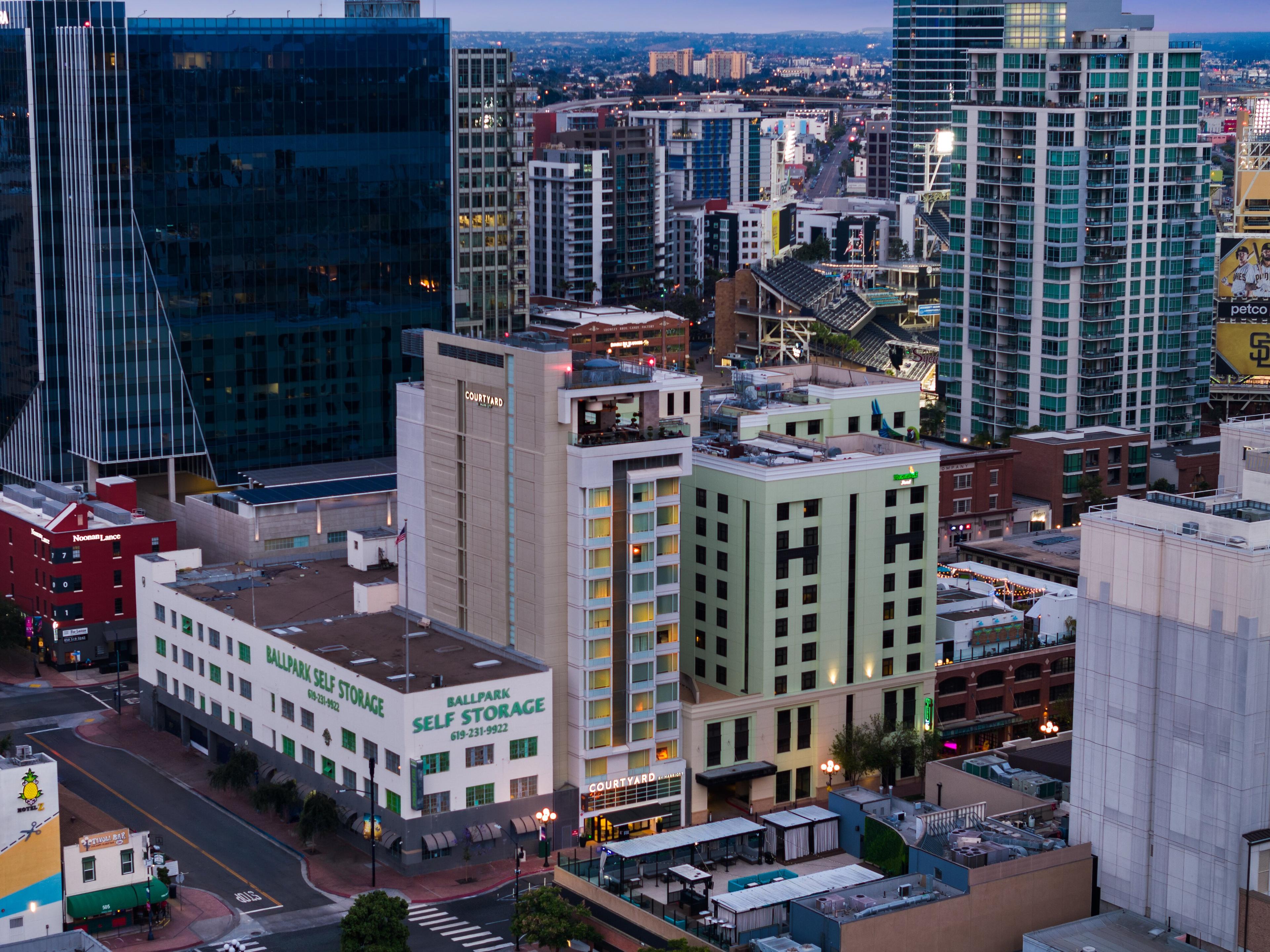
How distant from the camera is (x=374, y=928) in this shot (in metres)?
116

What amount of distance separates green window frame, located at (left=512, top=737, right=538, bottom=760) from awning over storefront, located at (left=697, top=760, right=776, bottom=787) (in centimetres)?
1365

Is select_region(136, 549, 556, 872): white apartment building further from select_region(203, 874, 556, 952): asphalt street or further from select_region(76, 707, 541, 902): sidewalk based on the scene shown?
select_region(203, 874, 556, 952): asphalt street

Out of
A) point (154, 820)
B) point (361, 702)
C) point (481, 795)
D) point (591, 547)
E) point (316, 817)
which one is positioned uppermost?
point (591, 547)

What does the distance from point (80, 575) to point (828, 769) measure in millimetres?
72275

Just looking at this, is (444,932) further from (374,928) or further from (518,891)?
(374,928)

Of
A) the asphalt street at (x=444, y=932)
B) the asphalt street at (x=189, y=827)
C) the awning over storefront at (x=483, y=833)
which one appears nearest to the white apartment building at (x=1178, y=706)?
the asphalt street at (x=444, y=932)

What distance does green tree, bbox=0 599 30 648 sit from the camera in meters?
181

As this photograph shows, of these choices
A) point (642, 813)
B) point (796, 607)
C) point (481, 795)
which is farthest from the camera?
point (796, 607)

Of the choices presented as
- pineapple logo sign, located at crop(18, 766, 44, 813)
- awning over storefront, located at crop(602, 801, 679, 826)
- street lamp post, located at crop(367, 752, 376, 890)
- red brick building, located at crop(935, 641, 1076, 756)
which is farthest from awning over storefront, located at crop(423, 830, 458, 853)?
red brick building, located at crop(935, 641, 1076, 756)

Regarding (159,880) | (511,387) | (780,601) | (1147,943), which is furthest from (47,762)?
(1147,943)

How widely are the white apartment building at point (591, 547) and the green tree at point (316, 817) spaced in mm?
15661

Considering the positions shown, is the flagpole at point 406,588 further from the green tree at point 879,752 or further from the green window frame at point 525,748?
the green tree at point 879,752

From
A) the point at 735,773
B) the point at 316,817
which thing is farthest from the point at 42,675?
the point at 735,773

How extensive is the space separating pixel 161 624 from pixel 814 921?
71874mm
